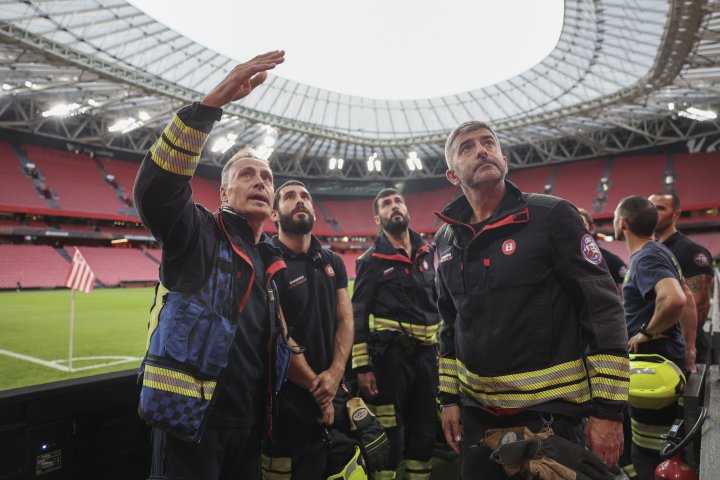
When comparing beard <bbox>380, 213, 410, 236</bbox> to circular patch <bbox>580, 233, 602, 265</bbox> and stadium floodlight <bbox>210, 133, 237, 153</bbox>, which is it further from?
stadium floodlight <bbox>210, 133, 237, 153</bbox>

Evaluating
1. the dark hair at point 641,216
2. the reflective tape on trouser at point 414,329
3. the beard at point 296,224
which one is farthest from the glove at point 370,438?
the dark hair at point 641,216

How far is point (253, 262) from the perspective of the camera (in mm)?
2340

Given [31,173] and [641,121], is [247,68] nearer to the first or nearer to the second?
[641,121]

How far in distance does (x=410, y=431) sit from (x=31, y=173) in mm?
38909

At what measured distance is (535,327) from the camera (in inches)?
78.5

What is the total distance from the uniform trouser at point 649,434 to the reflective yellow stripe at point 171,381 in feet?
10.7

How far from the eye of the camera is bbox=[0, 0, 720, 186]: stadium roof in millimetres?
18156

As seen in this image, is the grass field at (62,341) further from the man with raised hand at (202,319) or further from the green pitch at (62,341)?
the man with raised hand at (202,319)

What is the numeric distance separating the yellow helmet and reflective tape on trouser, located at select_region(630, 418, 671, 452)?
167 millimetres

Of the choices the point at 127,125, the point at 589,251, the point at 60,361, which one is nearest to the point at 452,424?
the point at 589,251

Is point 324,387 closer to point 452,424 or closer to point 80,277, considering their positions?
point 452,424

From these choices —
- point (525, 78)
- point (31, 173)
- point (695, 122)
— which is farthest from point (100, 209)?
point (695, 122)

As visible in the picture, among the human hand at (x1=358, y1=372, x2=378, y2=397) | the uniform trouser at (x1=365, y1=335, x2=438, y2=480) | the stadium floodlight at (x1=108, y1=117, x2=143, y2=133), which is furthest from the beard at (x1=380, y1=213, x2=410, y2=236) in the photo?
the stadium floodlight at (x1=108, y1=117, x2=143, y2=133)

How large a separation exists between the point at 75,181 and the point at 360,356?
128 ft
